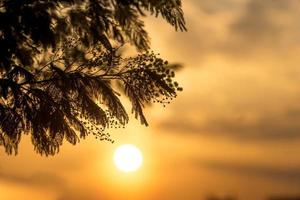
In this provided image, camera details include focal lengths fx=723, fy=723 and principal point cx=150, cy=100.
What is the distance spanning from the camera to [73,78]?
463 inches

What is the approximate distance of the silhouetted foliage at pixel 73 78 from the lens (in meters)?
10.3

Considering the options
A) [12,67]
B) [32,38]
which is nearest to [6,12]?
[32,38]

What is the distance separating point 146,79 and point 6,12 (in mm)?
2886

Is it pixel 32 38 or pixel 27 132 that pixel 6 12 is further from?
pixel 27 132

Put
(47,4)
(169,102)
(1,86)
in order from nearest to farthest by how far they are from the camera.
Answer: (47,4) < (1,86) < (169,102)

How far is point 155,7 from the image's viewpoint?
1048cm

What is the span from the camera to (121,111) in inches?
480

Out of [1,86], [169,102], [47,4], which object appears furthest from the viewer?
[169,102]

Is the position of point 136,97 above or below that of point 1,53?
above

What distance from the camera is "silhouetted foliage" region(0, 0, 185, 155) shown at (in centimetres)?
1031

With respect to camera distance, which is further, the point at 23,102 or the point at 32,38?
the point at 23,102

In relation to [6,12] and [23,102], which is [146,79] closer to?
[23,102]

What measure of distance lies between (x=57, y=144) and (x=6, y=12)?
308 cm

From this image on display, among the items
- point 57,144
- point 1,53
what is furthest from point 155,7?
point 57,144
